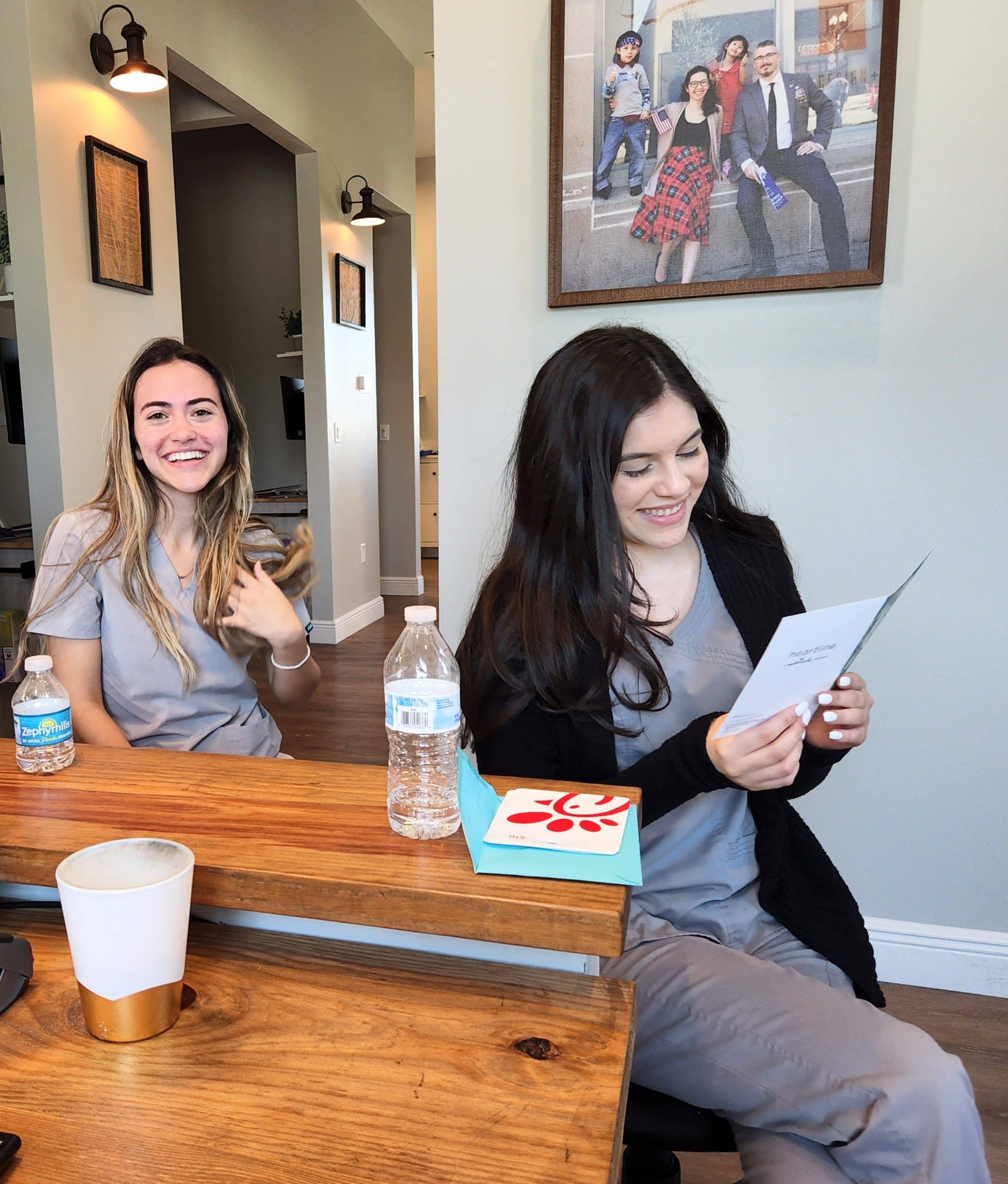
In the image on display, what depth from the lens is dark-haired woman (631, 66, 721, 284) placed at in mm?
1649

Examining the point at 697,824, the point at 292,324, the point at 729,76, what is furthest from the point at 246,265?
the point at 697,824

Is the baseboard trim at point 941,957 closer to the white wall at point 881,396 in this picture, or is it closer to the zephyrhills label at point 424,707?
the white wall at point 881,396

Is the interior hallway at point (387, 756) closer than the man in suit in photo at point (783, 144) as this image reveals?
Yes

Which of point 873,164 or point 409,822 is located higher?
Answer: point 873,164

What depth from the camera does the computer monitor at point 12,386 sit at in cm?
320

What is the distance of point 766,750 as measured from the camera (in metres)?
0.99

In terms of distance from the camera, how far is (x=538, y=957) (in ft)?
2.57

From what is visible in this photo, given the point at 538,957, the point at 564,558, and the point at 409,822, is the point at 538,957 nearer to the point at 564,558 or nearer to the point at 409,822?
the point at 409,822

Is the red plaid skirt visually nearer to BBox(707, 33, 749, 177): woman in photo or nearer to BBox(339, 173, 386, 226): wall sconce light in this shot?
BBox(707, 33, 749, 177): woman in photo

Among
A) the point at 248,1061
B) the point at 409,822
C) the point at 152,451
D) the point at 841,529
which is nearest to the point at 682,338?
the point at 841,529

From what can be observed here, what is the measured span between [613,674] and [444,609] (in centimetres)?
84

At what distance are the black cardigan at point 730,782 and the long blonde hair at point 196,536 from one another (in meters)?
0.53

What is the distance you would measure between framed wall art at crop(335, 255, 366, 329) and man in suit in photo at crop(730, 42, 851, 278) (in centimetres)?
366

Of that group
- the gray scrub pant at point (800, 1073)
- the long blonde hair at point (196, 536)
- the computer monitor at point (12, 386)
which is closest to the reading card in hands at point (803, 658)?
the gray scrub pant at point (800, 1073)
